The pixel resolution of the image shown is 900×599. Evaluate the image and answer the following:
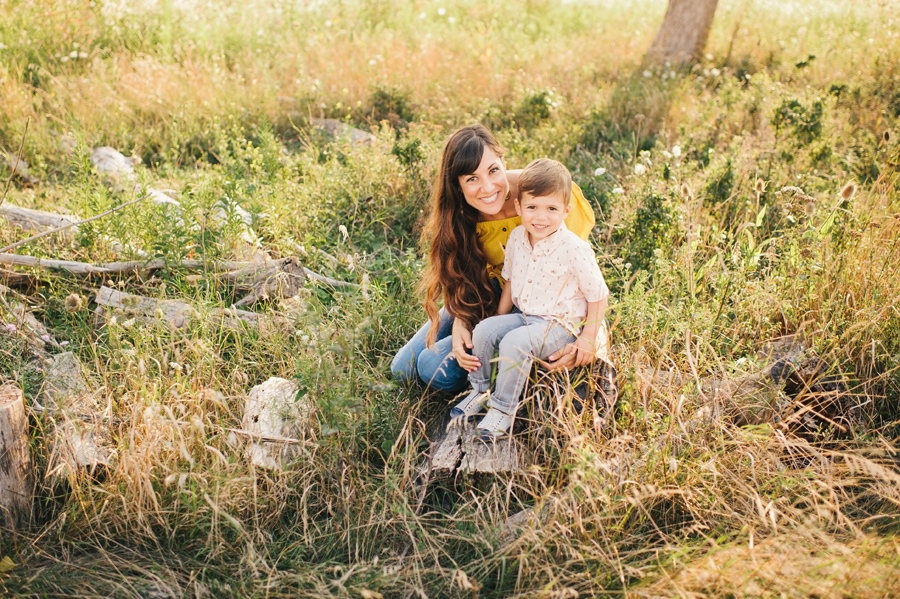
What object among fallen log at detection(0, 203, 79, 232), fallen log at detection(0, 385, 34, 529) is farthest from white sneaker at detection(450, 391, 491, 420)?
fallen log at detection(0, 203, 79, 232)

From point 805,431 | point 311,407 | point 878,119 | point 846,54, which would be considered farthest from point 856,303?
A: point 846,54

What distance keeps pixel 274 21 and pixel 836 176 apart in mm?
8006

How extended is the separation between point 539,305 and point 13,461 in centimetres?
221

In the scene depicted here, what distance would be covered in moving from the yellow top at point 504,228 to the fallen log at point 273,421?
1.17m

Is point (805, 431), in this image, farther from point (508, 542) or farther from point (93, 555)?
point (93, 555)

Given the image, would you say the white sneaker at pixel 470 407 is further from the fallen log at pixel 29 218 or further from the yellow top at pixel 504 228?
the fallen log at pixel 29 218

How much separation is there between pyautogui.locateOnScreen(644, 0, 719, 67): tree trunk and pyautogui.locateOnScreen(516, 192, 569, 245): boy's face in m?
5.98

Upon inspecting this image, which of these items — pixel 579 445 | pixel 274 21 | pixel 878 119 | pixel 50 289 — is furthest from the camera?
pixel 274 21

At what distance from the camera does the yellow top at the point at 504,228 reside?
2.86 metres

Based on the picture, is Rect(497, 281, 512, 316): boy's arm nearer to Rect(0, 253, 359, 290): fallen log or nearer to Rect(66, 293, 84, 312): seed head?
Rect(0, 253, 359, 290): fallen log

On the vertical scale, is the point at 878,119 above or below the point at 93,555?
above

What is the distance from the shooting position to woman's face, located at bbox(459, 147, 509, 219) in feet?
9.12

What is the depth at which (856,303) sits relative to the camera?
2947 millimetres

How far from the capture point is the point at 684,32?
7.71m
